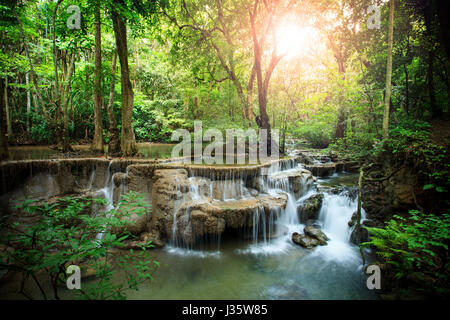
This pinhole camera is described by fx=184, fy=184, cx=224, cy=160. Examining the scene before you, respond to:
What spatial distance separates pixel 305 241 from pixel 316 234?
1.84ft

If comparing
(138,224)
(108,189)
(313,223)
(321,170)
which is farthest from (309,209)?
(108,189)

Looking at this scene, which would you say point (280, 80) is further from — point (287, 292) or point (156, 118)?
point (287, 292)

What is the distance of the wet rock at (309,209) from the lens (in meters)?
6.89

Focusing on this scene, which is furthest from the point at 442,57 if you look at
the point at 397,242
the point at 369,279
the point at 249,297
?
the point at 249,297

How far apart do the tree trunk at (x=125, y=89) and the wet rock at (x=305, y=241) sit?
24.1 ft

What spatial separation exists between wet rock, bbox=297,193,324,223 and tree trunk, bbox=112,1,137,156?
7413mm

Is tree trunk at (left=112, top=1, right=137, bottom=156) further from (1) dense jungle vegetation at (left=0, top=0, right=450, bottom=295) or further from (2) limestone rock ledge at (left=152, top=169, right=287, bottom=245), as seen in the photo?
(2) limestone rock ledge at (left=152, top=169, right=287, bottom=245)

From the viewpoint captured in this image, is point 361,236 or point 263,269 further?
point 361,236

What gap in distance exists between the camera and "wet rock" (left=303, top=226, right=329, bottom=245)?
231 inches

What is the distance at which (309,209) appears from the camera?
22.6 feet

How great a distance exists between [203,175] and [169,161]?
1859mm

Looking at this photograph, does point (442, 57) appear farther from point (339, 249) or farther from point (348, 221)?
point (339, 249)

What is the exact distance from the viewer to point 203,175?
7.08 m

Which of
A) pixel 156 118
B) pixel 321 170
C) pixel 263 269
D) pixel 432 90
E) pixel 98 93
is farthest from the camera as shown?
pixel 156 118
